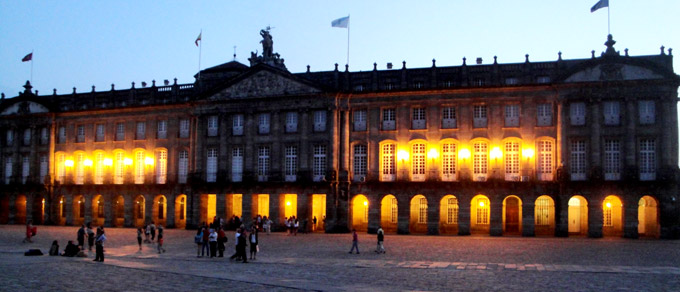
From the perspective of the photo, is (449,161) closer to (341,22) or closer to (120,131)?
(341,22)

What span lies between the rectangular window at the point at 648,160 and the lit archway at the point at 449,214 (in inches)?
499

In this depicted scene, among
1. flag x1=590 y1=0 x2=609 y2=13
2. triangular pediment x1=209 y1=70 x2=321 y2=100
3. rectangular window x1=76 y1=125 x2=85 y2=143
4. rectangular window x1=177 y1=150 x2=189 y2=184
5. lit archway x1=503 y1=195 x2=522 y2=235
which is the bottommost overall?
lit archway x1=503 y1=195 x2=522 y2=235

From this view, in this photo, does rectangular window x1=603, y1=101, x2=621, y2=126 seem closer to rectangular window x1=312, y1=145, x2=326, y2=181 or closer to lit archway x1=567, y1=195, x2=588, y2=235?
lit archway x1=567, y1=195, x2=588, y2=235

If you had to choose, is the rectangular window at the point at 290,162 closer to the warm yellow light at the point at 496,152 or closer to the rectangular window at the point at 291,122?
the rectangular window at the point at 291,122

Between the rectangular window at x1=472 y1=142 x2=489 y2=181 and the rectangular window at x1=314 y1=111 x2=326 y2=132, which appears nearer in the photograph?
the rectangular window at x1=472 y1=142 x2=489 y2=181

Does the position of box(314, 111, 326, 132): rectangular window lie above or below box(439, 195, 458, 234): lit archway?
above

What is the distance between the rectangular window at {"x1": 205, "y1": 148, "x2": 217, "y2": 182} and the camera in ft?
183

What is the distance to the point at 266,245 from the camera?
38750 millimetres

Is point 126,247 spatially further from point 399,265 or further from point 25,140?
point 25,140

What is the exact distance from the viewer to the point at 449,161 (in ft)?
164

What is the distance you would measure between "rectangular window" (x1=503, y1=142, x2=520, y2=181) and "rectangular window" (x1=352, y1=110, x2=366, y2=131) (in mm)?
10350

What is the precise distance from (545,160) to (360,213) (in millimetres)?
14543

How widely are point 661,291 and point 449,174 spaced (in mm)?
29798

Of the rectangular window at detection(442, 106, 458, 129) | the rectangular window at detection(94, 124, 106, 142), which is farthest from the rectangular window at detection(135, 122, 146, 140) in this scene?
the rectangular window at detection(442, 106, 458, 129)
